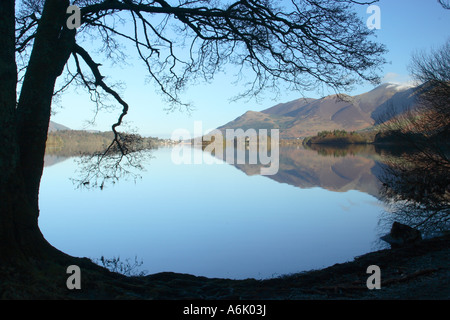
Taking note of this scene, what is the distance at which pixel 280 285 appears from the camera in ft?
14.4

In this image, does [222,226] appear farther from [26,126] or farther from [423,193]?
[423,193]

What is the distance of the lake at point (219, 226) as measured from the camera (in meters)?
7.07

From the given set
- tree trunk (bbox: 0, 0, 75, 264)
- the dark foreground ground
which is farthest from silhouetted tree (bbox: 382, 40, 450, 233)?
tree trunk (bbox: 0, 0, 75, 264)

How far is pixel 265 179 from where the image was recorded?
72.6 ft

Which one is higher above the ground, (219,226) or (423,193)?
(423,193)

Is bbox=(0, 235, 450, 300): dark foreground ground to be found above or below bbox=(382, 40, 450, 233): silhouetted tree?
below

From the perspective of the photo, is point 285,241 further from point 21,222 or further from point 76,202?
point 76,202

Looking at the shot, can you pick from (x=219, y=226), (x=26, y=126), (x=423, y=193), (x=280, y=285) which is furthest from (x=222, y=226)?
(x=423, y=193)

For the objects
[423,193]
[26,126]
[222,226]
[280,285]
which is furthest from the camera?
[423,193]

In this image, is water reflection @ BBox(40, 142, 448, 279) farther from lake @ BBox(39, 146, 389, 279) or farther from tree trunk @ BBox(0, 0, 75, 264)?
tree trunk @ BBox(0, 0, 75, 264)

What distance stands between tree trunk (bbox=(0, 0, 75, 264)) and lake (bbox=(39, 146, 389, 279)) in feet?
8.80

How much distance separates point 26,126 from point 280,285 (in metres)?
3.86

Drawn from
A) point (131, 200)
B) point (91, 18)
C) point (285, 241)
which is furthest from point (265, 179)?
point (91, 18)

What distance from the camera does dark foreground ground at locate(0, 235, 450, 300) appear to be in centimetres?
293
